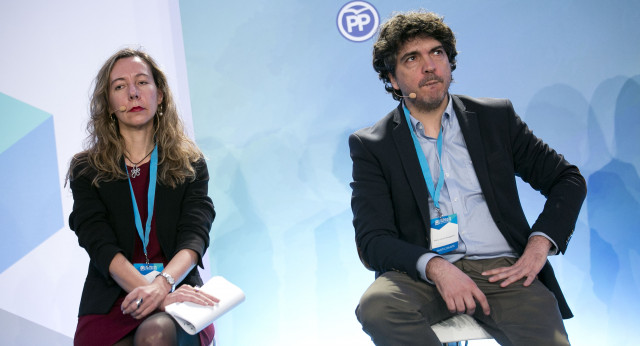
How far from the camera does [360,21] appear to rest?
3346 mm

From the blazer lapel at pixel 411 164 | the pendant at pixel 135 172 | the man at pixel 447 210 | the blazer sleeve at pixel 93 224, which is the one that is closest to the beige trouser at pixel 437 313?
the man at pixel 447 210

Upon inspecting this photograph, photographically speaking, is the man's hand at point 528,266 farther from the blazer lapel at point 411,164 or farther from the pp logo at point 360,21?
the pp logo at point 360,21

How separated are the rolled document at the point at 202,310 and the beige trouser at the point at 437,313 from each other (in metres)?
0.45

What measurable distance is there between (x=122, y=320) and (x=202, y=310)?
13.0 inches

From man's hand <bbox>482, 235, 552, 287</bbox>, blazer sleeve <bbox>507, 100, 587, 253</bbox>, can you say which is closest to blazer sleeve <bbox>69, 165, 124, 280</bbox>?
man's hand <bbox>482, 235, 552, 287</bbox>

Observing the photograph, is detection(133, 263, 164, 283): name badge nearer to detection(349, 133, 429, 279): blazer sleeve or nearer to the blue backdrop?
detection(349, 133, 429, 279): blazer sleeve

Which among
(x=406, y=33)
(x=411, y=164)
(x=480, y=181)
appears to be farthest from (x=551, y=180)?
(x=406, y=33)

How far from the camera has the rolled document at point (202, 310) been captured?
2.00 metres

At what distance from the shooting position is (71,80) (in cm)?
331

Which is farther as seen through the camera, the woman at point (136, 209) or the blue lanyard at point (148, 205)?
the blue lanyard at point (148, 205)

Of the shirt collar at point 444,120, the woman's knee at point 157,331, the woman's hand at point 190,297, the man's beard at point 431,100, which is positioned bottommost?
the woman's knee at point 157,331

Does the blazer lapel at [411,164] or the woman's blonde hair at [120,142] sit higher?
the woman's blonde hair at [120,142]

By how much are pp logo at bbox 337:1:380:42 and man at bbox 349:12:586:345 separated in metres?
0.75

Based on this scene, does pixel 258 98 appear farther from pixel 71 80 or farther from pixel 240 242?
pixel 71 80
